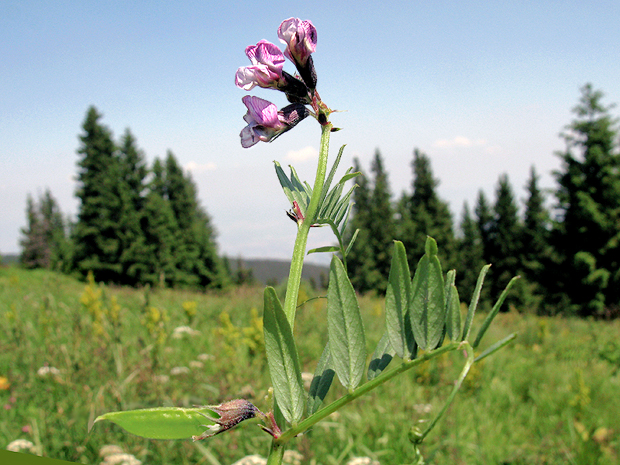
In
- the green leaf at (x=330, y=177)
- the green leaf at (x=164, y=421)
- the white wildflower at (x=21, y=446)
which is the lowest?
the white wildflower at (x=21, y=446)

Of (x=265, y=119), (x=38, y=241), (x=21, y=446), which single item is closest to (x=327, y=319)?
(x=265, y=119)

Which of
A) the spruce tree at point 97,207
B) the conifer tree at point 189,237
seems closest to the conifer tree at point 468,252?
the conifer tree at point 189,237

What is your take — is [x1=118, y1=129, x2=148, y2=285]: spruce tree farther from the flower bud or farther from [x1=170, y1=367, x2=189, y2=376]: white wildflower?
the flower bud

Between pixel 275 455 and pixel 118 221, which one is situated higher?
pixel 118 221

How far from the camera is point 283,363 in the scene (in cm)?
49

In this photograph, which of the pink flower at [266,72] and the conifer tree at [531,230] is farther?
the conifer tree at [531,230]

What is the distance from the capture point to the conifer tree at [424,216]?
85.3 ft

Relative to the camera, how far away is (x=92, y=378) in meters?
2.92

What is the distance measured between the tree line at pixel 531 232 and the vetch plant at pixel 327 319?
14810 mm

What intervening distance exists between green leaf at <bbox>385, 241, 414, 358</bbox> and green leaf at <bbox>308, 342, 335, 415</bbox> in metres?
0.08

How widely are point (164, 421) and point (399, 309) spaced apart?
0.29 meters

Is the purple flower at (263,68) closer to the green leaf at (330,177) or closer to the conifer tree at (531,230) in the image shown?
the green leaf at (330,177)

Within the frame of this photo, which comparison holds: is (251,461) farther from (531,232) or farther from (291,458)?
(531,232)

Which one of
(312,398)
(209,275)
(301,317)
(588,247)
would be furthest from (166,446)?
(209,275)
